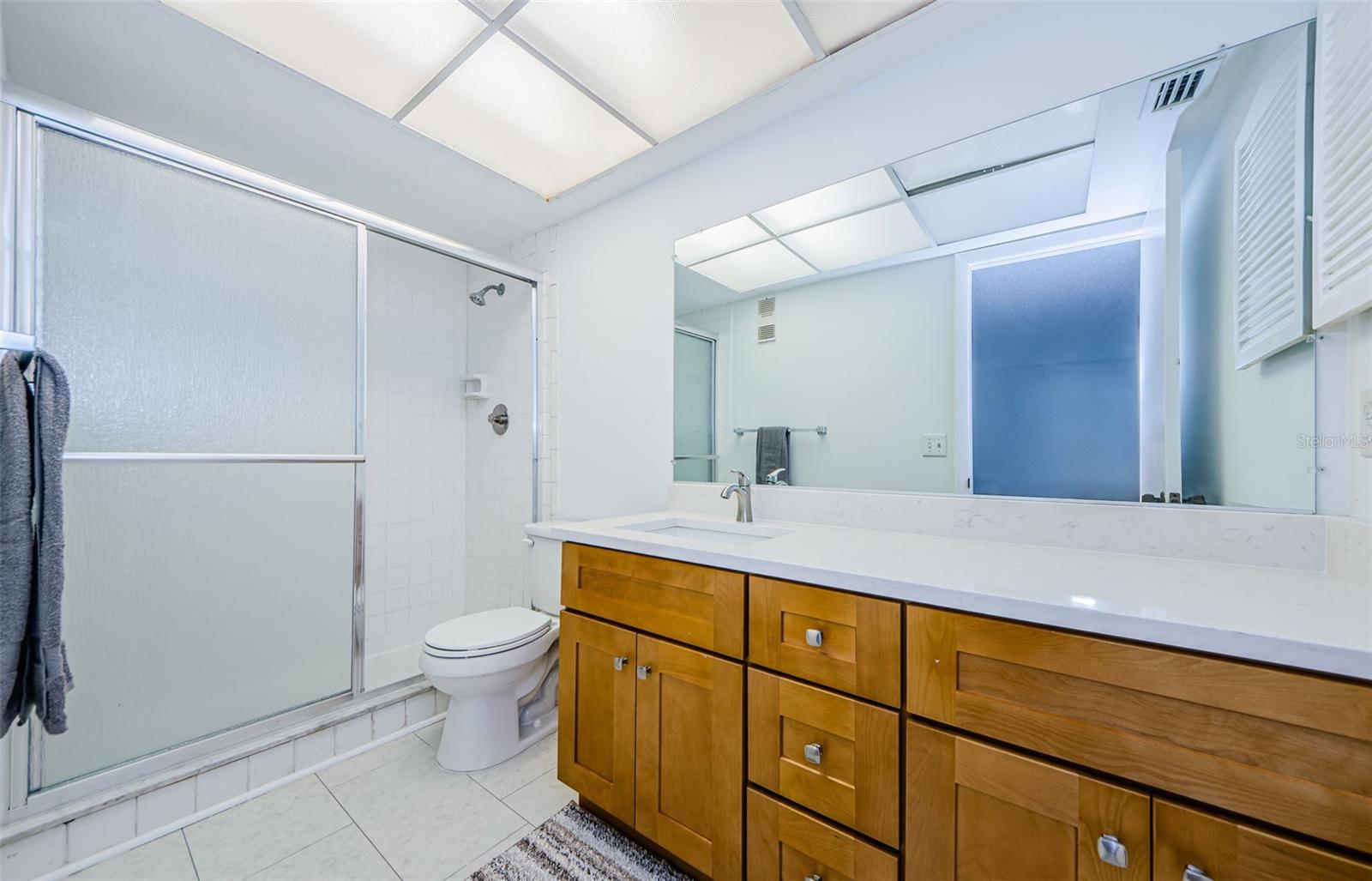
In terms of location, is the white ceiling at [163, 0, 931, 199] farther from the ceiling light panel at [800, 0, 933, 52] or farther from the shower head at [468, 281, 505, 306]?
the shower head at [468, 281, 505, 306]

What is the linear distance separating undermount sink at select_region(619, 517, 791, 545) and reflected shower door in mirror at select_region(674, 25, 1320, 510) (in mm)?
230

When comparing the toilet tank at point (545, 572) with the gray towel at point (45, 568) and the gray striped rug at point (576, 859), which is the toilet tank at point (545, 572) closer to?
the gray striped rug at point (576, 859)

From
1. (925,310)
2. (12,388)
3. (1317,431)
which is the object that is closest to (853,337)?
(925,310)

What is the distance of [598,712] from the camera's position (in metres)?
1.39

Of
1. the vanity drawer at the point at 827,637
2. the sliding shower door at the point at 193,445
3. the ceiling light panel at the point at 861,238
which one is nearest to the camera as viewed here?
the vanity drawer at the point at 827,637

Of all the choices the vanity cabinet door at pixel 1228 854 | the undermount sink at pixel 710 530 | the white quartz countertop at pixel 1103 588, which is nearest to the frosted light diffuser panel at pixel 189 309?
the undermount sink at pixel 710 530

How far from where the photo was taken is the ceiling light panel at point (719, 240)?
1769 mm

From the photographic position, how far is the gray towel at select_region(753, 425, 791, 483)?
66.7 inches

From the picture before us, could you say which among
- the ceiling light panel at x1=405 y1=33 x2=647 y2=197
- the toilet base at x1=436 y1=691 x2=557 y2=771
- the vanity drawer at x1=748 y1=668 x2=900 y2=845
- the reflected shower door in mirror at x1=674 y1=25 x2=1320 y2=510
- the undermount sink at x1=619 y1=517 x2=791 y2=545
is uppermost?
the ceiling light panel at x1=405 y1=33 x2=647 y2=197

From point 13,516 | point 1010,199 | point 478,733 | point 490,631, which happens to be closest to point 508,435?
point 490,631

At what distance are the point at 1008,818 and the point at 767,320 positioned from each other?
1423mm

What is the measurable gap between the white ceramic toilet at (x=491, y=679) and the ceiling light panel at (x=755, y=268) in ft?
4.15

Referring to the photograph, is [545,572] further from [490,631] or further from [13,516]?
[13,516]

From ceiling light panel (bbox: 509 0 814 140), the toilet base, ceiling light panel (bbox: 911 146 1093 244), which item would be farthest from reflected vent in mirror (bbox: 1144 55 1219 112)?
the toilet base
